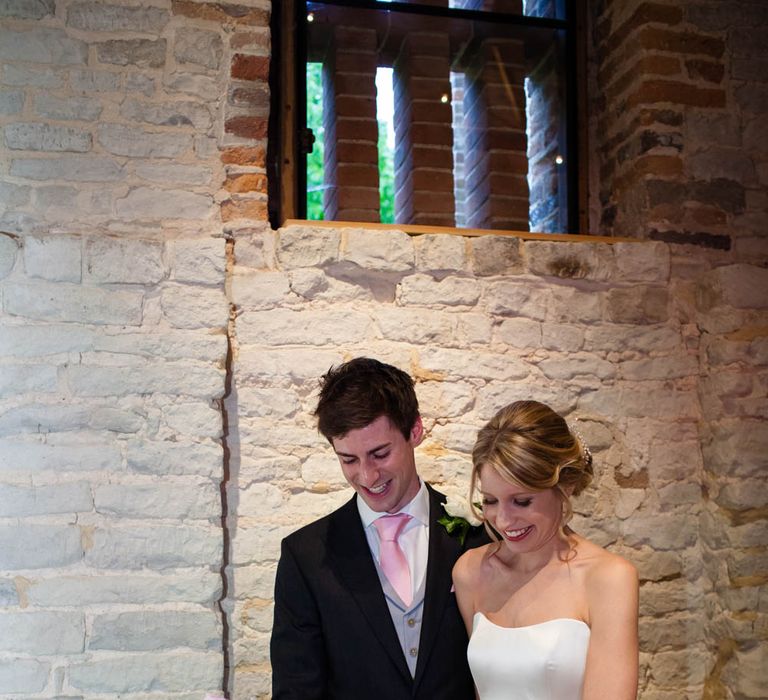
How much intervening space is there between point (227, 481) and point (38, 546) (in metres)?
0.62

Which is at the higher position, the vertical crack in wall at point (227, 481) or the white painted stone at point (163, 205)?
the white painted stone at point (163, 205)

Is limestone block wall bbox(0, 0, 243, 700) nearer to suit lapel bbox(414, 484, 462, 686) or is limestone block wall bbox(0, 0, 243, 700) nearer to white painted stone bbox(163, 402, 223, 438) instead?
white painted stone bbox(163, 402, 223, 438)

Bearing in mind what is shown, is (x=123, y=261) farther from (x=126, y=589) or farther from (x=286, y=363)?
(x=126, y=589)

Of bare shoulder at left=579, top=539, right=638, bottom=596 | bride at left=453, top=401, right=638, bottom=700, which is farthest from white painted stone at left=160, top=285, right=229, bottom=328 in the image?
bare shoulder at left=579, top=539, right=638, bottom=596

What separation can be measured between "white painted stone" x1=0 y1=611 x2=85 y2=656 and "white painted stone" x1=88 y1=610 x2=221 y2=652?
49 millimetres

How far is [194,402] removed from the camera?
296 centimetres

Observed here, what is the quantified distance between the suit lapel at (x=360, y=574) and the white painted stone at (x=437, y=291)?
0.89 meters

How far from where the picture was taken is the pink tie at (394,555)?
2.52 m

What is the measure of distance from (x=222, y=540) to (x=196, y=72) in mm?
1574

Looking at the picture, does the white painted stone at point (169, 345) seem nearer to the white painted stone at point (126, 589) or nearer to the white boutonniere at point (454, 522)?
the white painted stone at point (126, 589)

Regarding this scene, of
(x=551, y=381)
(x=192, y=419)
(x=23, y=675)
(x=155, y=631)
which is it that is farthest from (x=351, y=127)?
(x=23, y=675)

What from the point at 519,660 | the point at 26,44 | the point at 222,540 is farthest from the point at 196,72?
the point at 519,660

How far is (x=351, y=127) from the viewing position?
3.62 meters

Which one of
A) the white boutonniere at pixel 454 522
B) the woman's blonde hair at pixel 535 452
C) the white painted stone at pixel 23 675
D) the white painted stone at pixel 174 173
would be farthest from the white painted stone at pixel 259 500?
the white painted stone at pixel 174 173
